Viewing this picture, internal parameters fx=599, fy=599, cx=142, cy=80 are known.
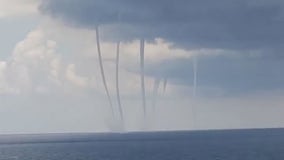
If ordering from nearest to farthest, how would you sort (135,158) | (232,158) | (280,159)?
(280,159)
(232,158)
(135,158)

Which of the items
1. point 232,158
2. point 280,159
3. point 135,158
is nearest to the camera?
point 280,159

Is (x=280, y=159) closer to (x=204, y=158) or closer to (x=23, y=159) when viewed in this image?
(x=204, y=158)

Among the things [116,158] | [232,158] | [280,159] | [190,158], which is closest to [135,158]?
[116,158]

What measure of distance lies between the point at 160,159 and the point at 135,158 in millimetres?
11292

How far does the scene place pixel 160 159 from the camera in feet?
481

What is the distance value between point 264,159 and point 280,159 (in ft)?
15.8

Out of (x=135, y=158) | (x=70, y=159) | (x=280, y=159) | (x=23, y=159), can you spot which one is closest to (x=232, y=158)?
(x=280, y=159)

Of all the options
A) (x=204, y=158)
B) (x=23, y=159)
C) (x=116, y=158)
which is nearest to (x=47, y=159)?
(x=23, y=159)

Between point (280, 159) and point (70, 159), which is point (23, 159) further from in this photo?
point (280, 159)

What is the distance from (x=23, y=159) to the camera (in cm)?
15962

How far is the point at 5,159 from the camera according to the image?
16162 centimetres

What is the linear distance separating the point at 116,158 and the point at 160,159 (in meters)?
15.8

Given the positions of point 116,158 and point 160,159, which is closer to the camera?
point 160,159

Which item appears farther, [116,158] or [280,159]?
[116,158]
